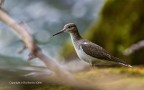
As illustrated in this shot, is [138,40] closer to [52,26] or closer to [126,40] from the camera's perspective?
[126,40]

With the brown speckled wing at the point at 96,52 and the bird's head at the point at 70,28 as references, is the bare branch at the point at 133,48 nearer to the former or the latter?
the brown speckled wing at the point at 96,52

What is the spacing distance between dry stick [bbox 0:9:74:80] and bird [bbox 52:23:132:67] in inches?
5.5

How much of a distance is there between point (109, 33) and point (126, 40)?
0.37 ft

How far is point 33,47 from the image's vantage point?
470 centimetres

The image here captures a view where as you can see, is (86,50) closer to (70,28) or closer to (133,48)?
(70,28)

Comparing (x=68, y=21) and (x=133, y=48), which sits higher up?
(x=68, y=21)

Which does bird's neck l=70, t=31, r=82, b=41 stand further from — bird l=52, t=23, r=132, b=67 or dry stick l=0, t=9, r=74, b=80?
dry stick l=0, t=9, r=74, b=80

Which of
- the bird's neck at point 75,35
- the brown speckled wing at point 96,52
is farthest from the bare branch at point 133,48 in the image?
the bird's neck at point 75,35

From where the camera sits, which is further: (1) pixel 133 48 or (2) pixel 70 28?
(1) pixel 133 48

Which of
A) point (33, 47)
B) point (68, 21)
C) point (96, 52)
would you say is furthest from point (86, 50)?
point (33, 47)

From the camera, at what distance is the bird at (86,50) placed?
466 centimetres

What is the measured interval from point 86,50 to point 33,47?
0.31 meters

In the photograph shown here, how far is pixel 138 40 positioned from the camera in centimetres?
487

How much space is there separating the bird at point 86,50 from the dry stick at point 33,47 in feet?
0.46
